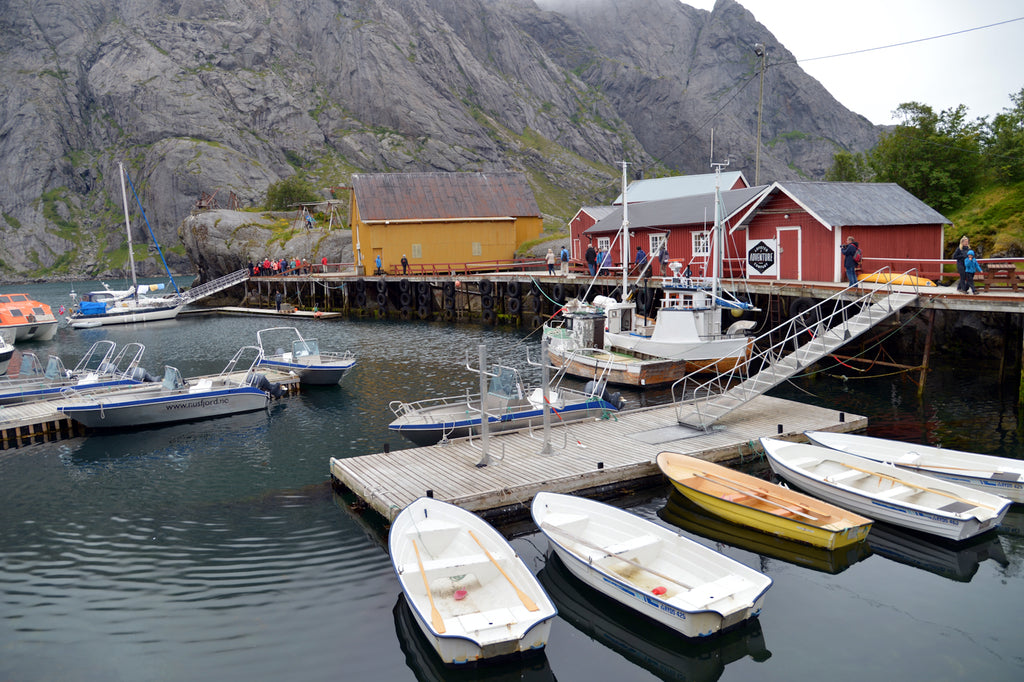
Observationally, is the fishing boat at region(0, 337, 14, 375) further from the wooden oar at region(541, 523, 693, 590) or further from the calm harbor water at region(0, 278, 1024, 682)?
the wooden oar at region(541, 523, 693, 590)

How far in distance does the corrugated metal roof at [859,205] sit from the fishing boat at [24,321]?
4797 centimetres

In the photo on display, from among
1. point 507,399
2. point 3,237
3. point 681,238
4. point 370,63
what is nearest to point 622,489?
point 507,399

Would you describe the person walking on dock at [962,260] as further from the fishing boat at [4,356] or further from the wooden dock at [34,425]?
the fishing boat at [4,356]

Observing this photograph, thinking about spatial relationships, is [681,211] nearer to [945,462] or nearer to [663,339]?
[663,339]

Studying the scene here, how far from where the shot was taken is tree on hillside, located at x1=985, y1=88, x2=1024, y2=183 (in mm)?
34750

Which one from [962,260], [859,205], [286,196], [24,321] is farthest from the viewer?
[286,196]

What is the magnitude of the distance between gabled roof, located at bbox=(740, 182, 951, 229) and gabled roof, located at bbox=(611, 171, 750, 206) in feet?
64.1

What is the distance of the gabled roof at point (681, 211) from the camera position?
3322cm

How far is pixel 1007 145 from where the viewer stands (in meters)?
35.8

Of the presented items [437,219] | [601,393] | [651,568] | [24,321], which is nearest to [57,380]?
[601,393]

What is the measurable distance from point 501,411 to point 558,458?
2759 mm

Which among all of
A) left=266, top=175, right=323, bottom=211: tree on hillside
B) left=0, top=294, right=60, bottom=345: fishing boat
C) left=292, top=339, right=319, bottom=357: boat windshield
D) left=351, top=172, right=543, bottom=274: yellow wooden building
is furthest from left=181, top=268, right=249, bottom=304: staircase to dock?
left=292, top=339, right=319, bottom=357: boat windshield

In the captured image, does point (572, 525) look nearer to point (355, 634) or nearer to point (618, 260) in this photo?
point (355, 634)

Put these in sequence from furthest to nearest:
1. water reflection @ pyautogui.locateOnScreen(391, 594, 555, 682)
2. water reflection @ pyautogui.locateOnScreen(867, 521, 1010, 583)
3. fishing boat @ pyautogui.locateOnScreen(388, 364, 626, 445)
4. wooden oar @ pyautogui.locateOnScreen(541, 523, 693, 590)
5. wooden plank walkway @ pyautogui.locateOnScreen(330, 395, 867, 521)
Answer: fishing boat @ pyautogui.locateOnScreen(388, 364, 626, 445) < wooden plank walkway @ pyautogui.locateOnScreen(330, 395, 867, 521) < water reflection @ pyautogui.locateOnScreen(867, 521, 1010, 583) < wooden oar @ pyautogui.locateOnScreen(541, 523, 693, 590) < water reflection @ pyautogui.locateOnScreen(391, 594, 555, 682)
